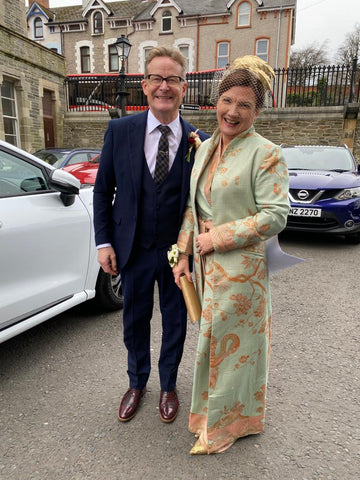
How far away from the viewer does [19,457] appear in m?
1.81

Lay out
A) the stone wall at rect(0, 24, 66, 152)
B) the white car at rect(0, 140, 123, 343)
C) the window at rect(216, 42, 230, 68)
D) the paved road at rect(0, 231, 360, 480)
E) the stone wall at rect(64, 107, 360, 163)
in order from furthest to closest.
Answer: the window at rect(216, 42, 230, 68) < the stone wall at rect(64, 107, 360, 163) < the stone wall at rect(0, 24, 66, 152) < the white car at rect(0, 140, 123, 343) < the paved road at rect(0, 231, 360, 480)

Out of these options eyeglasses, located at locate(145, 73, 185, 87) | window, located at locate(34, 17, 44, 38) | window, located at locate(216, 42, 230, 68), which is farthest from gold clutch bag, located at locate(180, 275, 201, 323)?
window, located at locate(34, 17, 44, 38)

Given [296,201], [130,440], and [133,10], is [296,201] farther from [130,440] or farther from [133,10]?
[133,10]

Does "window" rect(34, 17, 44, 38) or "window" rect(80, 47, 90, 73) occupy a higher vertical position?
"window" rect(34, 17, 44, 38)

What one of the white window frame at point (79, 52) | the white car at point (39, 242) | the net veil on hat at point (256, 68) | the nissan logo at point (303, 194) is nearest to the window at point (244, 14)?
the white window frame at point (79, 52)

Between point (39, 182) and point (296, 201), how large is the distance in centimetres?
420

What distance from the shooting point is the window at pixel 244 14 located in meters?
26.1

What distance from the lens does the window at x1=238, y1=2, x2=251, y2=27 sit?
85.5 feet

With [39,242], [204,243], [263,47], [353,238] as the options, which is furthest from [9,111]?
[263,47]

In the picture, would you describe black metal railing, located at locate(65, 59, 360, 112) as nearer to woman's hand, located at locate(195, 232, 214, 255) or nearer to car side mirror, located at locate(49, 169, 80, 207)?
car side mirror, located at locate(49, 169, 80, 207)

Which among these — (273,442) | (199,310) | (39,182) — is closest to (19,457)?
(199,310)

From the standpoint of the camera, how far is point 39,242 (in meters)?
2.51

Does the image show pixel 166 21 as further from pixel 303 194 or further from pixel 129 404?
pixel 129 404

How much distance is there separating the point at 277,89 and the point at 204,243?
1654cm
